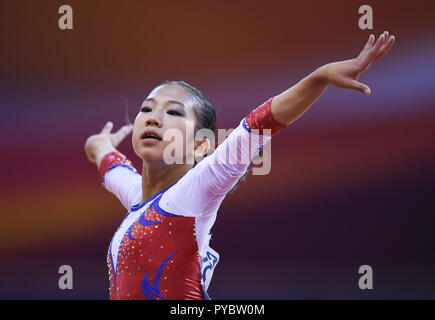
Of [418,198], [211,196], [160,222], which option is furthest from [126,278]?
[418,198]

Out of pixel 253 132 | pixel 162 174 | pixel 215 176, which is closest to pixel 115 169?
pixel 162 174

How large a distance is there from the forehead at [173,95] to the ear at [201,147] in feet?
0.35

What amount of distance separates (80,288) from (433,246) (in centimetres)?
196

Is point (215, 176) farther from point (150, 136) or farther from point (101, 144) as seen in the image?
point (101, 144)

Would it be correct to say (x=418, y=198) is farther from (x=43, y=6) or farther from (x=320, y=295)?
(x=43, y=6)

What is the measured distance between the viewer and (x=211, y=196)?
3.43 feet

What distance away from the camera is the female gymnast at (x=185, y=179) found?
877mm

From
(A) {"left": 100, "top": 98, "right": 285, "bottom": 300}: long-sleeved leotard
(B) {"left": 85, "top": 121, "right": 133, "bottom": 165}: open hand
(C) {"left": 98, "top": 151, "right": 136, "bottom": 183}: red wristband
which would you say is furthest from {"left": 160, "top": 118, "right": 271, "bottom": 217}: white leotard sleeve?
(B) {"left": 85, "top": 121, "right": 133, "bottom": 165}: open hand

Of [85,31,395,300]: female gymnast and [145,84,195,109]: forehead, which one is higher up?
[145,84,195,109]: forehead

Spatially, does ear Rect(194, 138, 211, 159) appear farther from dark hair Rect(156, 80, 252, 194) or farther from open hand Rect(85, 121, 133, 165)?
open hand Rect(85, 121, 133, 165)

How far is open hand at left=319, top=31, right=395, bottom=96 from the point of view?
2.68 ft

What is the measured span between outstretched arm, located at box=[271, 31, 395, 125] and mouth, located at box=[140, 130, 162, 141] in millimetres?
389

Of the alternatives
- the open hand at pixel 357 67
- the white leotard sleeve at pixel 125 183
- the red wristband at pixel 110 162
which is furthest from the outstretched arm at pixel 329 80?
the red wristband at pixel 110 162

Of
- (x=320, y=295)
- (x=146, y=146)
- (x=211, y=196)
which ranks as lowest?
(x=320, y=295)
